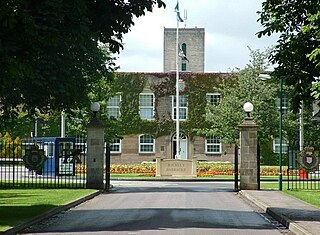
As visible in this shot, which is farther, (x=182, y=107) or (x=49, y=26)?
(x=182, y=107)

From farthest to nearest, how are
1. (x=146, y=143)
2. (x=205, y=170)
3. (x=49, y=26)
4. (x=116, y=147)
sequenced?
1. (x=146, y=143)
2. (x=116, y=147)
3. (x=205, y=170)
4. (x=49, y=26)

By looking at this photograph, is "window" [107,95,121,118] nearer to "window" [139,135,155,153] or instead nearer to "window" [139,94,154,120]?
→ "window" [139,94,154,120]

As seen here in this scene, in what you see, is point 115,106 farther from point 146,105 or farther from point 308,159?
point 308,159

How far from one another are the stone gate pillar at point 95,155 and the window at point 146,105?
34424mm

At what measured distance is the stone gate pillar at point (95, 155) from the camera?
29.0 metres

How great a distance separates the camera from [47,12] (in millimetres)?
15766

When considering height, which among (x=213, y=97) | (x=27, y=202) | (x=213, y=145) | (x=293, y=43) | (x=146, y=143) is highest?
(x=213, y=97)

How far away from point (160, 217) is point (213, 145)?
151 ft

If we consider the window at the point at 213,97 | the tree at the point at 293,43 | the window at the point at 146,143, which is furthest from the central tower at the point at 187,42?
the tree at the point at 293,43

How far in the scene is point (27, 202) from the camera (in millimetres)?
21234

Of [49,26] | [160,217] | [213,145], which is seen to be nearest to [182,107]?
[213,145]

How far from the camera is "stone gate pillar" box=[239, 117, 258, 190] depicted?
94.9 feet

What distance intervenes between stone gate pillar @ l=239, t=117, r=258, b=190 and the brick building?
3301 cm

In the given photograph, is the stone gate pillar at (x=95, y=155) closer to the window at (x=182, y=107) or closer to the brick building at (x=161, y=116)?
the brick building at (x=161, y=116)
